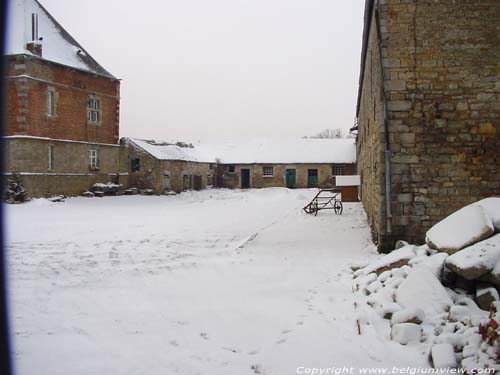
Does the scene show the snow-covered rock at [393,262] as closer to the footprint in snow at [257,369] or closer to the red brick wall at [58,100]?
the footprint in snow at [257,369]

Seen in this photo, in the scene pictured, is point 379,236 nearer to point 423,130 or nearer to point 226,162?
point 423,130

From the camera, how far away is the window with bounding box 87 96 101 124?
27484 millimetres

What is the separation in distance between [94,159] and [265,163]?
1823 cm

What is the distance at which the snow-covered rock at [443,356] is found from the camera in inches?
169

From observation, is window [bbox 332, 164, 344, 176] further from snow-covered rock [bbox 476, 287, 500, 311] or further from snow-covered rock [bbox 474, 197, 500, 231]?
snow-covered rock [bbox 476, 287, 500, 311]

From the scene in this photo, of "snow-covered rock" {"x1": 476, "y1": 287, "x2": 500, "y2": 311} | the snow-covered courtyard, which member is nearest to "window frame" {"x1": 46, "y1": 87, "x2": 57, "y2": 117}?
the snow-covered courtyard

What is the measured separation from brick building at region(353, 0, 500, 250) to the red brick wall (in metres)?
20.4

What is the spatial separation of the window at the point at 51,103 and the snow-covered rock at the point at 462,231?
23324mm

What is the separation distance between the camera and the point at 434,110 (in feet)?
30.4

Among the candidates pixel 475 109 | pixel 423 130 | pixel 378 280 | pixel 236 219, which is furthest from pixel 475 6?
pixel 236 219

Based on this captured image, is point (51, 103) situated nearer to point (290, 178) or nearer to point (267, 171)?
point (267, 171)

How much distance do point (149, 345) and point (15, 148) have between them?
21.6 metres

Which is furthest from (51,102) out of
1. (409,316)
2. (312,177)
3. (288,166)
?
(312,177)

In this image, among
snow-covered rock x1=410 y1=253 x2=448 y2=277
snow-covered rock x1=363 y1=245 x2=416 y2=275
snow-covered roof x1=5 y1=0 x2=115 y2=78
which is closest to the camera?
snow-covered rock x1=410 y1=253 x2=448 y2=277
